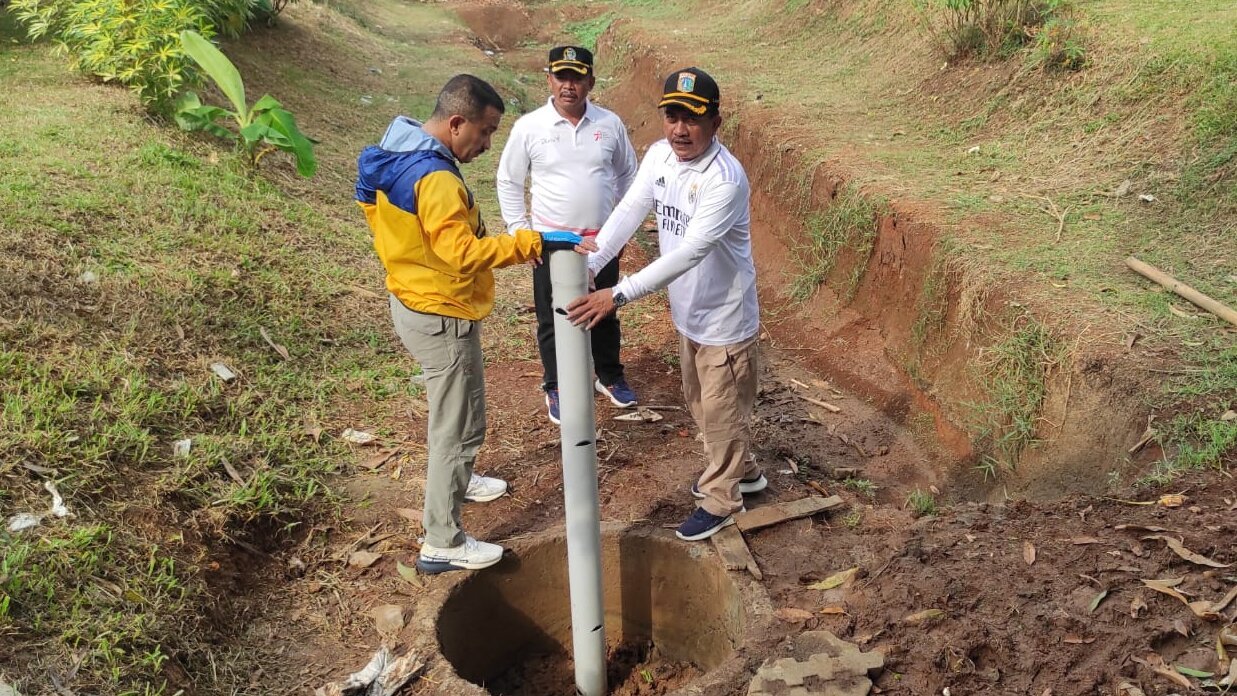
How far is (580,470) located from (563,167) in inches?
76.9

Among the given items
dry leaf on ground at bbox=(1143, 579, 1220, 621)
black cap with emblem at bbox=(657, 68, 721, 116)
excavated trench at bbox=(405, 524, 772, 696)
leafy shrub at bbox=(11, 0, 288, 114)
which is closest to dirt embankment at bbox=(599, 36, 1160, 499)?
dry leaf on ground at bbox=(1143, 579, 1220, 621)

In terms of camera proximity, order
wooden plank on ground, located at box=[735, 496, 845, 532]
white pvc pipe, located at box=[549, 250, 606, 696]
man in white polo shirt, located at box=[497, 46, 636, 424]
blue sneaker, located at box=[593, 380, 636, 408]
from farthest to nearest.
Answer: blue sneaker, located at box=[593, 380, 636, 408] → man in white polo shirt, located at box=[497, 46, 636, 424] → wooden plank on ground, located at box=[735, 496, 845, 532] → white pvc pipe, located at box=[549, 250, 606, 696]

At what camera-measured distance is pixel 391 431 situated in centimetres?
482

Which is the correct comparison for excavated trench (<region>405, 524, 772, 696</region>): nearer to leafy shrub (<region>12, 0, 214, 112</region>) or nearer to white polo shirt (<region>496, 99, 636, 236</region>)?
white polo shirt (<region>496, 99, 636, 236</region>)

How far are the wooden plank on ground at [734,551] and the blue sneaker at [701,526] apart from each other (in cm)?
3

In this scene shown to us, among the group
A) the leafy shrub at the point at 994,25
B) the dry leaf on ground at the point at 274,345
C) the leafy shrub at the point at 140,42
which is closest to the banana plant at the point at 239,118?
the leafy shrub at the point at 140,42

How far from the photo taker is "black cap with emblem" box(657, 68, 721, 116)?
3260 millimetres

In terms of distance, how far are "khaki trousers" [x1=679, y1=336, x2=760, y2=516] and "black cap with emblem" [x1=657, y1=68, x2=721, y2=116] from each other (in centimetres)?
94

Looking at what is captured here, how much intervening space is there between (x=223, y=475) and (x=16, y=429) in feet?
2.69

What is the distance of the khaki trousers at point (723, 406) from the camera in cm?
369

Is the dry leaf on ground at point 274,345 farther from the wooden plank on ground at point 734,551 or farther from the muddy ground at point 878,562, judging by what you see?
the wooden plank on ground at point 734,551

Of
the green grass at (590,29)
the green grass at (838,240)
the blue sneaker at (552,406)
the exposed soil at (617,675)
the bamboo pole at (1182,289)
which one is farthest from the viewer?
the green grass at (590,29)

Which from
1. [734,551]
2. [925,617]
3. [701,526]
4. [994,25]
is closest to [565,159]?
[701,526]

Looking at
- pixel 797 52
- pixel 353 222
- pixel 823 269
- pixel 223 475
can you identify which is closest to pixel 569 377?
pixel 223 475
